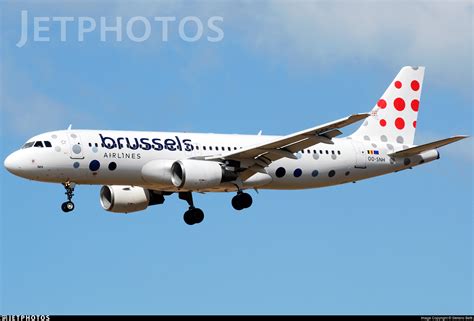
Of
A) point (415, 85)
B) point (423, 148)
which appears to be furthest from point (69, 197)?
point (415, 85)

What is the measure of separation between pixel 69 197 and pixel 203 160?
22.3 feet

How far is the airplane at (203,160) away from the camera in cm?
5912

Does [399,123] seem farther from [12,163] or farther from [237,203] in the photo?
[12,163]

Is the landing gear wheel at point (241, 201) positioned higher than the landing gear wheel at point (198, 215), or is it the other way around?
the landing gear wheel at point (198, 215)

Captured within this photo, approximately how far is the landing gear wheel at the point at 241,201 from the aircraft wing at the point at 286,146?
4.77 ft

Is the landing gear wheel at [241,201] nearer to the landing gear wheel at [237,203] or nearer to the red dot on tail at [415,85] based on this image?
the landing gear wheel at [237,203]

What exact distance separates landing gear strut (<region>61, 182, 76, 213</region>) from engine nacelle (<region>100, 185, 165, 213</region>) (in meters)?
5.29

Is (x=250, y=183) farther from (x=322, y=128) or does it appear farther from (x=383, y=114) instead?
(x=383, y=114)

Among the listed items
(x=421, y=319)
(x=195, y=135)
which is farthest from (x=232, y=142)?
(x=421, y=319)

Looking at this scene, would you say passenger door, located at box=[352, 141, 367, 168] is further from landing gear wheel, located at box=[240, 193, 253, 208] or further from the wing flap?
landing gear wheel, located at box=[240, 193, 253, 208]

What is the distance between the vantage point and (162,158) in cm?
6081

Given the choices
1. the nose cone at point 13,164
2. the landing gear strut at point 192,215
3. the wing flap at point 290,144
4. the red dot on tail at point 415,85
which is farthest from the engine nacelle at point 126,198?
the red dot on tail at point 415,85

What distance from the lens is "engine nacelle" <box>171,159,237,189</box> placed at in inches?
2356

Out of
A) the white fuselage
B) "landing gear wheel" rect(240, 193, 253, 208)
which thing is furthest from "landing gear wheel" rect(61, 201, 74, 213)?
"landing gear wheel" rect(240, 193, 253, 208)
